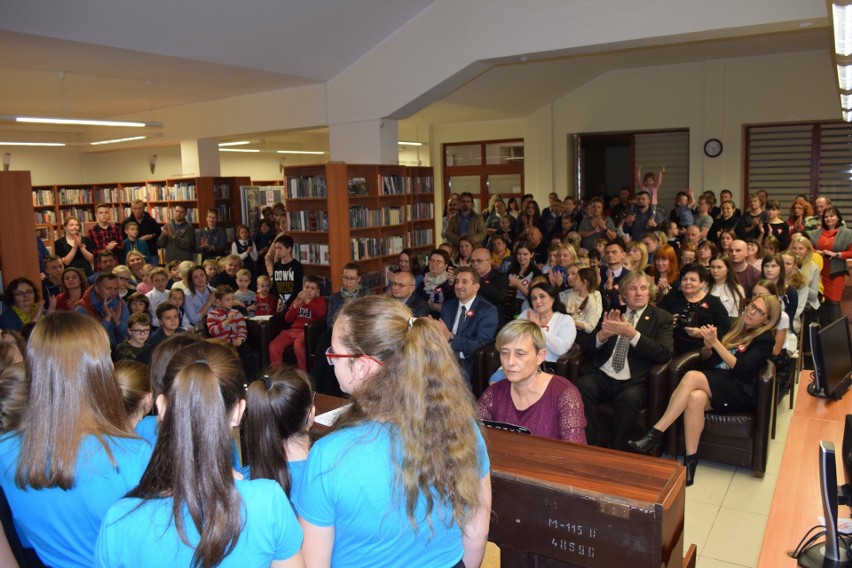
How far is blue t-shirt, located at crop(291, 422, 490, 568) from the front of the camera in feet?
4.81

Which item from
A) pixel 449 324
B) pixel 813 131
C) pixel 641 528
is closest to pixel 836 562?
pixel 641 528

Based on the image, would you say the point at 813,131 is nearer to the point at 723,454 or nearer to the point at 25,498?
the point at 723,454

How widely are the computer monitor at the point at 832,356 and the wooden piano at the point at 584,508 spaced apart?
1307mm

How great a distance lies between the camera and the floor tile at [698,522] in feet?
12.0

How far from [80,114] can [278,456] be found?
11.6 meters

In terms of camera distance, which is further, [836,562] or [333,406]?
[333,406]

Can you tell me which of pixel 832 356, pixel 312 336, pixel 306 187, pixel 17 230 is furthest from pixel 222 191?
pixel 832 356

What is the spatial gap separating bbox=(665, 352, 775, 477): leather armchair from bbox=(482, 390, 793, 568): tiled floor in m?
0.11

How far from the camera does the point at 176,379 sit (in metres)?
1.50

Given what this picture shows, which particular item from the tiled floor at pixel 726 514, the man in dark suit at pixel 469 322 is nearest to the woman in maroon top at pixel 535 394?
the tiled floor at pixel 726 514

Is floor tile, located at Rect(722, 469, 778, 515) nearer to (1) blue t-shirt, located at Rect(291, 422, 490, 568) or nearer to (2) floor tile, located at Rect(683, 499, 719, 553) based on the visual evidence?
(2) floor tile, located at Rect(683, 499, 719, 553)

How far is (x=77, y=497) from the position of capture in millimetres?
1780

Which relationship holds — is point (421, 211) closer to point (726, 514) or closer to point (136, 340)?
point (136, 340)

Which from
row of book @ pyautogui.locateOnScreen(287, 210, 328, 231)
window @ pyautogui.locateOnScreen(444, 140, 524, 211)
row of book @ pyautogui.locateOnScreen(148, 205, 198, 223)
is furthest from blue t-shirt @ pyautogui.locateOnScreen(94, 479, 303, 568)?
window @ pyautogui.locateOnScreen(444, 140, 524, 211)
